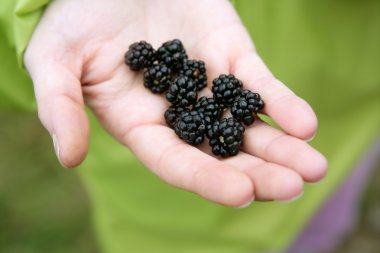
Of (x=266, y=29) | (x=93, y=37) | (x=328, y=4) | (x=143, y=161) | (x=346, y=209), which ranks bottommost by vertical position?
(x=346, y=209)

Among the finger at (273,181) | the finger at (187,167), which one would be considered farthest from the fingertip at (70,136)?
the finger at (273,181)

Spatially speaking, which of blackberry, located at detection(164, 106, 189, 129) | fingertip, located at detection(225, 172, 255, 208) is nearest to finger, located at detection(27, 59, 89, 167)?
blackberry, located at detection(164, 106, 189, 129)

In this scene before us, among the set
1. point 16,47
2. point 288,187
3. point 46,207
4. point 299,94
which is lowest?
point 46,207

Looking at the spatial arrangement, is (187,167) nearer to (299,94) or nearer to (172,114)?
(172,114)

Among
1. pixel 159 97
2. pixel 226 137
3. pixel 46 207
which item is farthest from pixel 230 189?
pixel 46 207

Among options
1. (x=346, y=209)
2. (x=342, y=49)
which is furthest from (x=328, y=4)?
(x=346, y=209)

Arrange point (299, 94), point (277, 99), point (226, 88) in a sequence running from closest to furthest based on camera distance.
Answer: point (277, 99)
point (226, 88)
point (299, 94)

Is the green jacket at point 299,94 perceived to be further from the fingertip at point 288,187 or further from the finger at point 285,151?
the fingertip at point 288,187

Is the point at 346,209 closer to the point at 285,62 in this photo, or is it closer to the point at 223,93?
the point at 285,62
